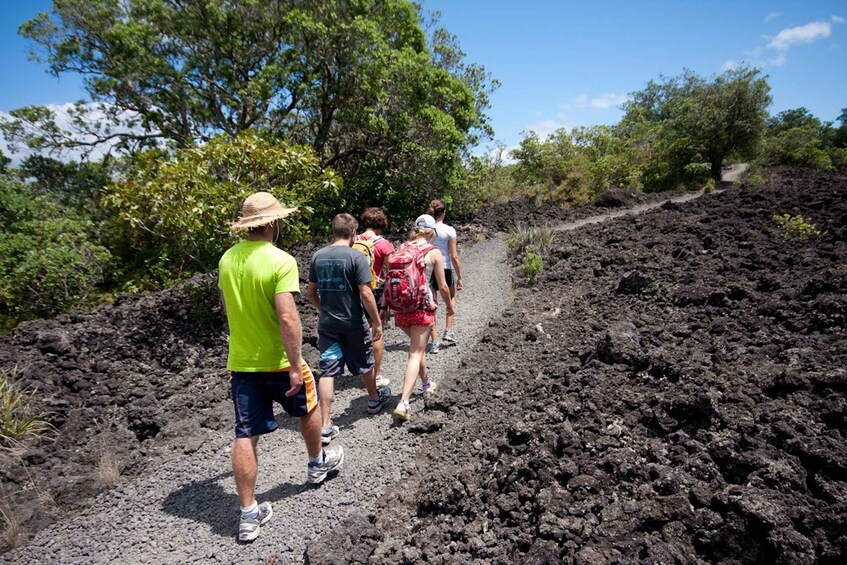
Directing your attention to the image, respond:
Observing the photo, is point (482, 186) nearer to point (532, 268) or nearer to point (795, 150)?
point (532, 268)

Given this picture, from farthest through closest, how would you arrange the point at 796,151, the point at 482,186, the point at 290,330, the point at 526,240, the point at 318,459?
the point at 796,151
the point at 482,186
the point at 526,240
the point at 318,459
the point at 290,330

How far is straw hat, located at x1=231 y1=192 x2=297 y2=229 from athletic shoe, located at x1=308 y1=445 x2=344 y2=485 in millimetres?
1821

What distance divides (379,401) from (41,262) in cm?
700

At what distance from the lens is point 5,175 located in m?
9.95

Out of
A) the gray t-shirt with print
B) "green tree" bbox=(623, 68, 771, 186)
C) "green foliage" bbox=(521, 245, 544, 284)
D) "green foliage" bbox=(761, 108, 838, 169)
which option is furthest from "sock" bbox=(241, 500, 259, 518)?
"green foliage" bbox=(761, 108, 838, 169)

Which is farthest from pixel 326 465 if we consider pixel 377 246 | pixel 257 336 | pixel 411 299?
pixel 377 246

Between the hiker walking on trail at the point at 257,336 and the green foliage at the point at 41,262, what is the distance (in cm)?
701

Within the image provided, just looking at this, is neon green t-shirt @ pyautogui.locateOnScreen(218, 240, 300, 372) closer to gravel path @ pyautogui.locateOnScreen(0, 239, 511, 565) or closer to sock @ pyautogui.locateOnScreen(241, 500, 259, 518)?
sock @ pyautogui.locateOnScreen(241, 500, 259, 518)

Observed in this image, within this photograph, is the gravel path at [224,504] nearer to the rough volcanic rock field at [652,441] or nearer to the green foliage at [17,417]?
the rough volcanic rock field at [652,441]

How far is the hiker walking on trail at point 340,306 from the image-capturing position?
371 centimetres

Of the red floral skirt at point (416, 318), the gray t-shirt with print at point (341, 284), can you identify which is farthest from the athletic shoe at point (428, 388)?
the gray t-shirt with print at point (341, 284)

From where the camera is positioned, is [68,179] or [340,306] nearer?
[340,306]

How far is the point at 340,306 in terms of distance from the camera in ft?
12.4

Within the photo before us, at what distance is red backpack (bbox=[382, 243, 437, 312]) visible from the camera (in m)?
4.06
